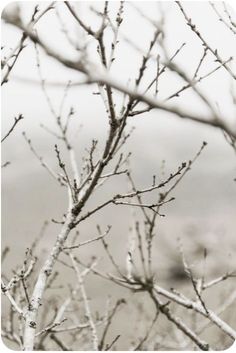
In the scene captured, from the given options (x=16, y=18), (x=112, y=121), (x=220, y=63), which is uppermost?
(x=220, y=63)

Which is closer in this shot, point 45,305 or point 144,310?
point 45,305

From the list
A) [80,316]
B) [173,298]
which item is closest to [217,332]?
[80,316]

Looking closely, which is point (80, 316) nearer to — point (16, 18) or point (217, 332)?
point (217, 332)

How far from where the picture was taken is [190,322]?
6309mm

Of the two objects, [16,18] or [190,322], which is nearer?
[16,18]

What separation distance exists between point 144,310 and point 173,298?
334 cm

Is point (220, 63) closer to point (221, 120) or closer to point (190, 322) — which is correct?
point (221, 120)

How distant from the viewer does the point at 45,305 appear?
18.7 ft

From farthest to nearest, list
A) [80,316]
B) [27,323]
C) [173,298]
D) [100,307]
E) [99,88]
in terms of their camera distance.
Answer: [80,316]
[100,307]
[173,298]
[99,88]
[27,323]

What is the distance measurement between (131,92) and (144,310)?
5663 millimetres

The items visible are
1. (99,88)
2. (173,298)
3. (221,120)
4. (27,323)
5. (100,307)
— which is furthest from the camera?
A: (100,307)

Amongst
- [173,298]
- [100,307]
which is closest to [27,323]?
[173,298]

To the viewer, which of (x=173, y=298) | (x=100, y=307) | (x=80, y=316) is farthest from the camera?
(x=80, y=316)

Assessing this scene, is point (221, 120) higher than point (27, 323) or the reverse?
higher
